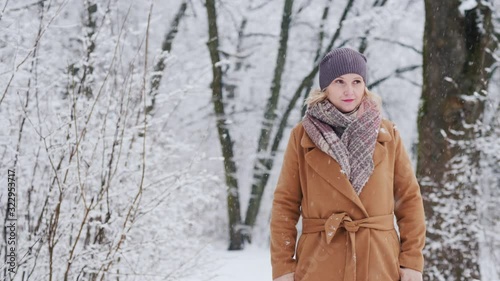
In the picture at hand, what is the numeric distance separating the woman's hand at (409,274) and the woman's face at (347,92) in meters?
0.65

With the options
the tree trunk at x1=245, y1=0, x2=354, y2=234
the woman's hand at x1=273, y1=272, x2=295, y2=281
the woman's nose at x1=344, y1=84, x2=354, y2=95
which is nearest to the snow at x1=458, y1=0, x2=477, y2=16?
the woman's nose at x1=344, y1=84, x2=354, y2=95

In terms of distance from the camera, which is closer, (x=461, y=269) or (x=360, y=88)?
(x=360, y=88)

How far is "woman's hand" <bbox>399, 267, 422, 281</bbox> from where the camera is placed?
2.29 meters

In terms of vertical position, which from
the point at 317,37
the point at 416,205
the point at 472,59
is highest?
the point at 317,37

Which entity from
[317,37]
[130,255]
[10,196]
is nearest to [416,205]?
[10,196]

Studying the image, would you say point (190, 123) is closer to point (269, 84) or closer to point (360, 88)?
point (269, 84)

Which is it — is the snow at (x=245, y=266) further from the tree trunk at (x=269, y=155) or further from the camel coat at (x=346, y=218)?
the camel coat at (x=346, y=218)

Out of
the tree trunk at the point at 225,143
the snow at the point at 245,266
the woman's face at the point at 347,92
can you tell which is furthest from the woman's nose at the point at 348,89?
the tree trunk at the point at 225,143

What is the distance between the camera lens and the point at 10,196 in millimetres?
3398

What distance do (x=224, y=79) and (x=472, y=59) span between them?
9878mm

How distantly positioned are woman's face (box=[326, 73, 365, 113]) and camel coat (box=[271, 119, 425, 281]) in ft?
0.50

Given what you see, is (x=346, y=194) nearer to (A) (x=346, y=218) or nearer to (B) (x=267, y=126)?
(A) (x=346, y=218)

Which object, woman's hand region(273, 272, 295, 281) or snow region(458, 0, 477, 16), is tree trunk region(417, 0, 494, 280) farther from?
woman's hand region(273, 272, 295, 281)

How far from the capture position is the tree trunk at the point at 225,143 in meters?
13.5
